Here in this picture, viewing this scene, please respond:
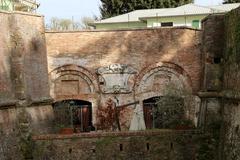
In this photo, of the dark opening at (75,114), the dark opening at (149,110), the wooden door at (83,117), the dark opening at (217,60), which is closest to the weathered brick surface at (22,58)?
the dark opening at (75,114)

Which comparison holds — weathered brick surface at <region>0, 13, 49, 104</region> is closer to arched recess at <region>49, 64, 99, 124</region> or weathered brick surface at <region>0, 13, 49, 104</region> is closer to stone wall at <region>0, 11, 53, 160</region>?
stone wall at <region>0, 11, 53, 160</region>

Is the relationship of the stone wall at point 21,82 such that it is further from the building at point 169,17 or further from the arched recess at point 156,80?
the building at point 169,17

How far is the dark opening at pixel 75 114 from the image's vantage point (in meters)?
21.6

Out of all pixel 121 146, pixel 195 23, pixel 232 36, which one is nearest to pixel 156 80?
pixel 121 146

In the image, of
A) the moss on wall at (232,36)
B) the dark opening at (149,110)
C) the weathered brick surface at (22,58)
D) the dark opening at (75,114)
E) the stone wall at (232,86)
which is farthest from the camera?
the dark opening at (149,110)

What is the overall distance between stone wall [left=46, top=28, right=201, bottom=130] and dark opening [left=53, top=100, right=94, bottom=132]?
362mm

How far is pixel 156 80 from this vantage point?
22.6 metres

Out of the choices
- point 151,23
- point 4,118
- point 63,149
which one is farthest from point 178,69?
point 151,23

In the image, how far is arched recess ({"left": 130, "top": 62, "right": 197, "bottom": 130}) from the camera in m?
22.4

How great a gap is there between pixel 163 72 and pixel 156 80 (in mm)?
474

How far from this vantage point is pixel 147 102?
897 inches

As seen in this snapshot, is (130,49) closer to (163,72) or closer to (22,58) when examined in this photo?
(163,72)

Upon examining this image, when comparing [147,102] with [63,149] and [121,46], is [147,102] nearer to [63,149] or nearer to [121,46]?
[121,46]

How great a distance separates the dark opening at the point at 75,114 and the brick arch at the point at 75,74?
31.3 inches
